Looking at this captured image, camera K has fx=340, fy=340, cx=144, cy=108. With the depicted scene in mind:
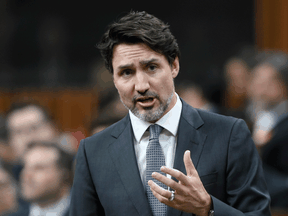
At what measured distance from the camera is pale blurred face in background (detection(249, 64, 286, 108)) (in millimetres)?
3302

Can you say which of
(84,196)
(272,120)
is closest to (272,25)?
(272,120)

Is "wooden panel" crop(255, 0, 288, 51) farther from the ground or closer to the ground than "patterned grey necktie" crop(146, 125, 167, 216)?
farther from the ground

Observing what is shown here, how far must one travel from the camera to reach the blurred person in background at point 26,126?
3.83 meters

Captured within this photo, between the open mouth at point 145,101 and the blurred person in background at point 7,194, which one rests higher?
the open mouth at point 145,101

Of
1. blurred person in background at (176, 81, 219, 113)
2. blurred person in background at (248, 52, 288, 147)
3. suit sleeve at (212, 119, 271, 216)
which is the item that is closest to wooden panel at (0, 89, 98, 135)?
blurred person in background at (176, 81, 219, 113)

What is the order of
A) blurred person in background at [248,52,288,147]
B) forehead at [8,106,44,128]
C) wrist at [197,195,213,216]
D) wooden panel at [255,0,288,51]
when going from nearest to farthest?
wrist at [197,195,213,216] → blurred person in background at [248,52,288,147] → forehead at [8,106,44,128] → wooden panel at [255,0,288,51]


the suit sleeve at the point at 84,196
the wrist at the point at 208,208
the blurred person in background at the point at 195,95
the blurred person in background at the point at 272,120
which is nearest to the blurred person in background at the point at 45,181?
the blurred person in background at the point at 195,95

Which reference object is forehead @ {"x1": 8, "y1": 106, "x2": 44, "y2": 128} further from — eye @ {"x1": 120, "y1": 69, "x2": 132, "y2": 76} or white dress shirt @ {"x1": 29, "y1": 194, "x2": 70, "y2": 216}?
eye @ {"x1": 120, "y1": 69, "x2": 132, "y2": 76}

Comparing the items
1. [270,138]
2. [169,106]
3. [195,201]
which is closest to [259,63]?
[270,138]

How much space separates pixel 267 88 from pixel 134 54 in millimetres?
2344

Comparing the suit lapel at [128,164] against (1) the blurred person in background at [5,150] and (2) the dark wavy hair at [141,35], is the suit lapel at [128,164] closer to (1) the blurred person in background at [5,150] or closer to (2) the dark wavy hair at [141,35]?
(2) the dark wavy hair at [141,35]

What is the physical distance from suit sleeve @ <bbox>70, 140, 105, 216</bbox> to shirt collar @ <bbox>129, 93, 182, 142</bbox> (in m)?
0.27

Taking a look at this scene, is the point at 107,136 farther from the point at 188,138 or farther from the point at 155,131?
the point at 188,138

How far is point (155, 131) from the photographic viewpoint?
4.75 ft
